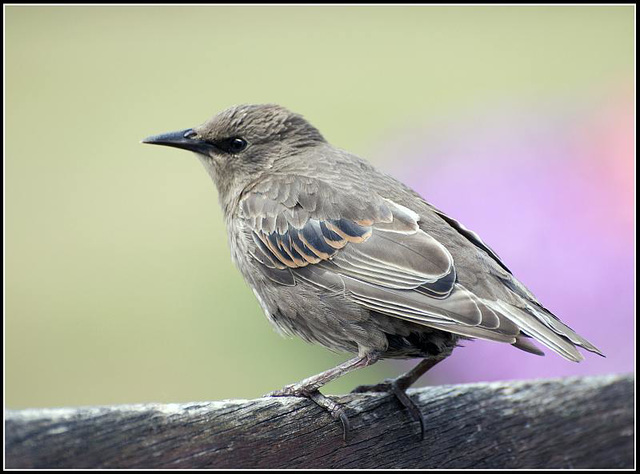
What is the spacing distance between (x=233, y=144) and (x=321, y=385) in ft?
4.63

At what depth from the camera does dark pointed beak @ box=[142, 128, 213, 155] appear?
4086 mm

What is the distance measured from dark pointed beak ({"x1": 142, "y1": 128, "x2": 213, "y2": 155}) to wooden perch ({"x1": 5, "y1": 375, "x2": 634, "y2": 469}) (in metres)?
1.50

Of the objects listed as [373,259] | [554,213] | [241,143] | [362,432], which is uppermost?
[241,143]

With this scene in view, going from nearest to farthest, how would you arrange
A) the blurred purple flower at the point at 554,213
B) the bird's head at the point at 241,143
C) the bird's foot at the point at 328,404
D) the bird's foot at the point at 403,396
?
the bird's foot at the point at 328,404, the bird's foot at the point at 403,396, the bird's head at the point at 241,143, the blurred purple flower at the point at 554,213

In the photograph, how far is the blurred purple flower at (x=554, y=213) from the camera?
16.7 ft

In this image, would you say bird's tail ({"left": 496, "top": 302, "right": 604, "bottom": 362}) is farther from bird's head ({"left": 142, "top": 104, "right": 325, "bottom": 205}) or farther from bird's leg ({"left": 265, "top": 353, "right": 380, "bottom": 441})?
bird's head ({"left": 142, "top": 104, "right": 325, "bottom": 205})

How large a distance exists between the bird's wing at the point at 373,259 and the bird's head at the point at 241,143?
0.60 ft

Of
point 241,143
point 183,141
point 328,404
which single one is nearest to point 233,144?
point 241,143

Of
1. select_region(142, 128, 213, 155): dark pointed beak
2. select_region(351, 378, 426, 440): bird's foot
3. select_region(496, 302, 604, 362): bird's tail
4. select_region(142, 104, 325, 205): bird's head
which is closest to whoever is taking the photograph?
select_region(496, 302, 604, 362): bird's tail

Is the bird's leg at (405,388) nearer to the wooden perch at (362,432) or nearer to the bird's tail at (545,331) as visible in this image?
the wooden perch at (362,432)

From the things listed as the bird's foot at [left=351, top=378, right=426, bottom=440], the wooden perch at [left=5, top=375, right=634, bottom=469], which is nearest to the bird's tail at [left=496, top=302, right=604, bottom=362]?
the wooden perch at [left=5, top=375, right=634, bottom=469]

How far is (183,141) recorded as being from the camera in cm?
413

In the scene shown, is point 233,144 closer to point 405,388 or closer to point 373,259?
point 373,259

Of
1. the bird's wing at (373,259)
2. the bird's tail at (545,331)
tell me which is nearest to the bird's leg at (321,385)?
the bird's wing at (373,259)
